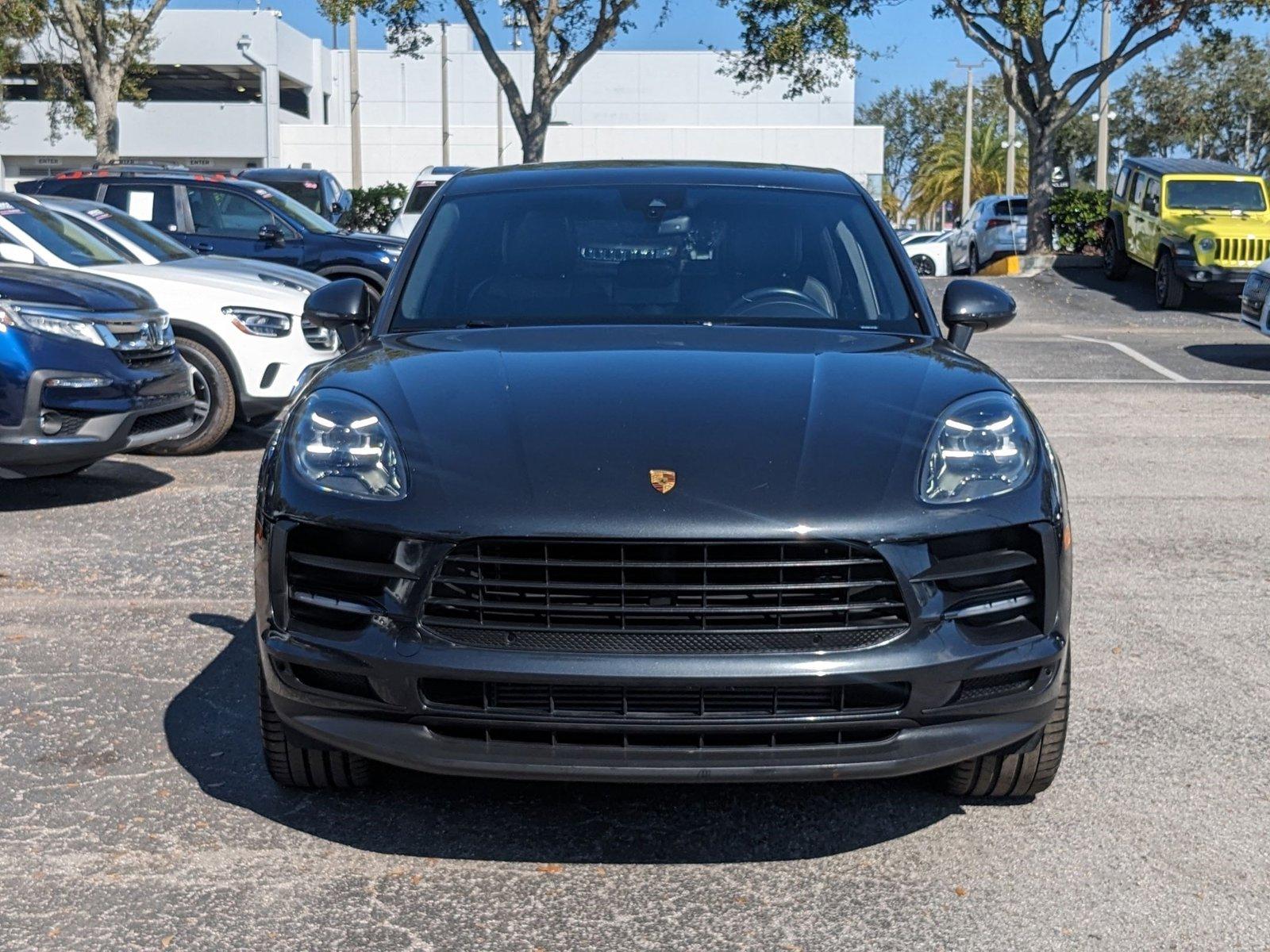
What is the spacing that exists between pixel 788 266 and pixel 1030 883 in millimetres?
2061

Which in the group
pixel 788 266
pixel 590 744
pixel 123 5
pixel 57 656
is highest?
pixel 123 5

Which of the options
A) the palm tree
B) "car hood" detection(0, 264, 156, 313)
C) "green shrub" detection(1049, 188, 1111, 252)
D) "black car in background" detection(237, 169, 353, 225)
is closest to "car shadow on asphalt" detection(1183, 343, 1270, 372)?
"green shrub" detection(1049, 188, 1111, 252)

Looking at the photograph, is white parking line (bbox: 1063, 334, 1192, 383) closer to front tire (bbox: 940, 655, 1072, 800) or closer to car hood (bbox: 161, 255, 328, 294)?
car hood (bbox: 161, 255, 328, 294)

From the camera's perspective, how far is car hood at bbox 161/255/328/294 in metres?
10.8

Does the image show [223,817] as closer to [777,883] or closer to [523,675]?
[523,675]

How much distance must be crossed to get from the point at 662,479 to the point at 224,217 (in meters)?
12.9

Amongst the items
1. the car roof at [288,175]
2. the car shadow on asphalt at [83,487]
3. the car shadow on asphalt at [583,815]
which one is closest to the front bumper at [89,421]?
the car shadow on asphalt at [83,487]

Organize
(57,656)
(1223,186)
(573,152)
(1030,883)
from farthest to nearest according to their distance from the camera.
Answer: (573,152)
(1223,186)
(57,656)
(1030,883)

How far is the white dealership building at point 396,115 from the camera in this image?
58.4m

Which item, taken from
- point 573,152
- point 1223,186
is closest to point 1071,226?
point 1223,186

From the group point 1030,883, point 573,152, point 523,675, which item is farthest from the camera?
point 573,152

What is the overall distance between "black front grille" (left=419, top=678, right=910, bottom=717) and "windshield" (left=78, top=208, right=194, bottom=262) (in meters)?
8.86

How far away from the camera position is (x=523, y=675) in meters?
3.31

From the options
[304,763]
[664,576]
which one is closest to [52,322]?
[304,763]
